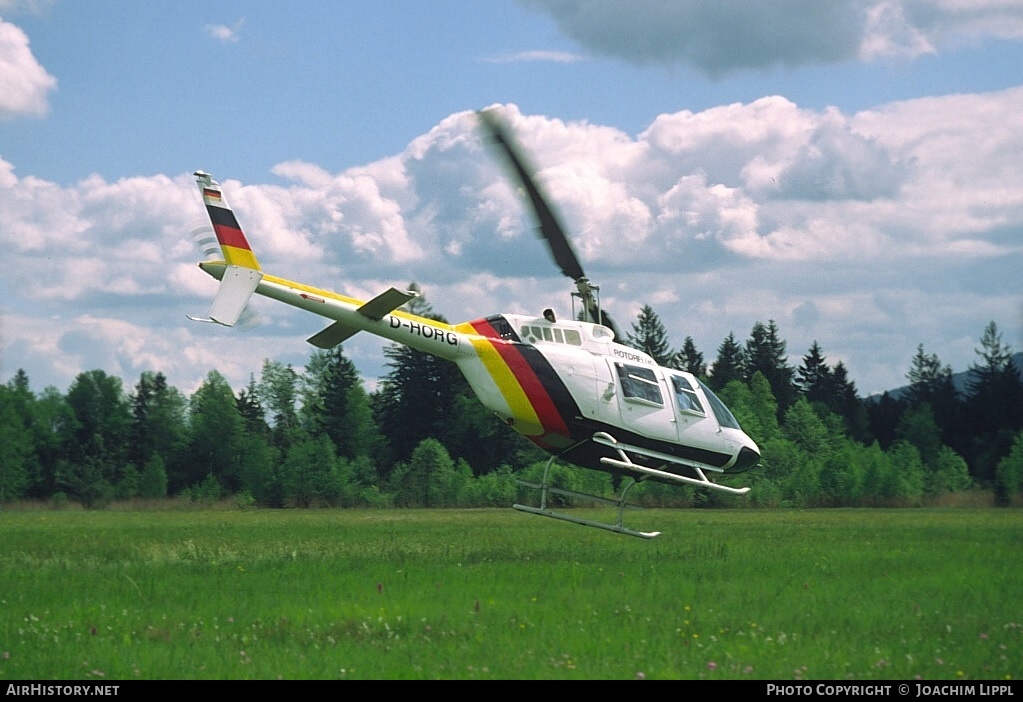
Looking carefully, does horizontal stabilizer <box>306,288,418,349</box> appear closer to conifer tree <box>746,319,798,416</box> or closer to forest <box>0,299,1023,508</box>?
forest <box>0,299,1023,508</box>

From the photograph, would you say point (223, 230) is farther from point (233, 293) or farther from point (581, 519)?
point (581, 519)

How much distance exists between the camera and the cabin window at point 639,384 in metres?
21.7

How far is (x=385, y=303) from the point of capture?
19.8 metres

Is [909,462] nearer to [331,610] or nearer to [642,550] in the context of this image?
[642,550]

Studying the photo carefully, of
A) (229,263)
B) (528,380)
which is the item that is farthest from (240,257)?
(528,380)

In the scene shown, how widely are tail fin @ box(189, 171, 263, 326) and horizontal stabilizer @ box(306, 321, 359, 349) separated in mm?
1645

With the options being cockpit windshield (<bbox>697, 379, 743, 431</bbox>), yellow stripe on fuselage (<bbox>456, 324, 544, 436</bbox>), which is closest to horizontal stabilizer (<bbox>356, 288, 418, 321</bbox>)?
yellow stripe on fuselage (<bbox>456, 324, 544, 436</bbox>)

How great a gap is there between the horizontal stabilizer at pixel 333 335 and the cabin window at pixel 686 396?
20.8 ft

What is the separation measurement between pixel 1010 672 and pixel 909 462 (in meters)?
46.1

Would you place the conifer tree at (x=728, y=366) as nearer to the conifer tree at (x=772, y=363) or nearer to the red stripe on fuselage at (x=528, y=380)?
the conifer tree at (x=772, y=363)

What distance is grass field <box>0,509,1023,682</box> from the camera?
34.0 ft

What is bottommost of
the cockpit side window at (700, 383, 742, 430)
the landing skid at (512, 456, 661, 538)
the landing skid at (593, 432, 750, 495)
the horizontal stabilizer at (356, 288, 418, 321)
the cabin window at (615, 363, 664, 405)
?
the landing skid at (512, 456, 661, 538)
